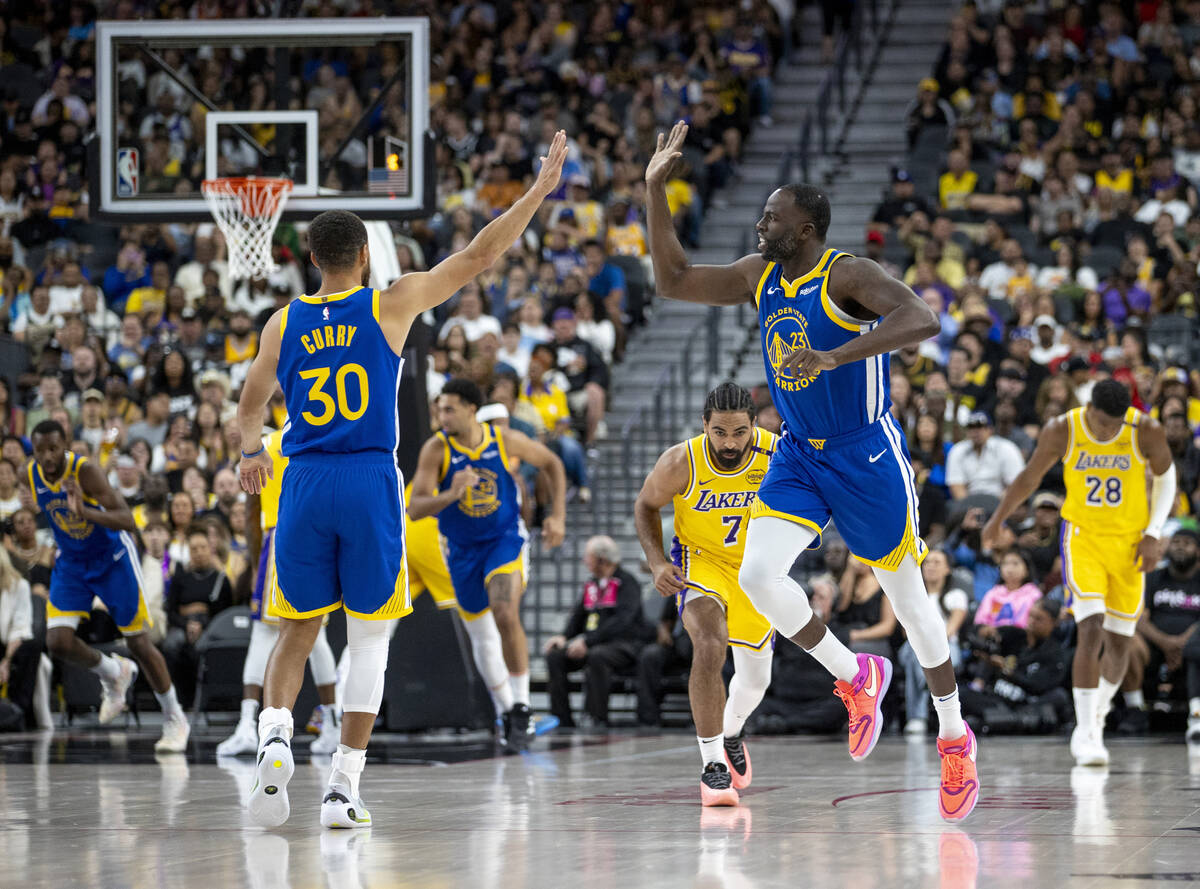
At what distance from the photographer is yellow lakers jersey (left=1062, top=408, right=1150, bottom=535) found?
965 cm

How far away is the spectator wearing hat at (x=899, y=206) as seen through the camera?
17609 mm

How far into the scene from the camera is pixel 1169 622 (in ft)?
39.9

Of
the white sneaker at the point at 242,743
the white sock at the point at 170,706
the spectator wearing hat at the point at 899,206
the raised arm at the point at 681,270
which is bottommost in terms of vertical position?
the white sneaker at the point at 242,743

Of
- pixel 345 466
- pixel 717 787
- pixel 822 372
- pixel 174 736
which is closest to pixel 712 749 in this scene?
pixel 717 787

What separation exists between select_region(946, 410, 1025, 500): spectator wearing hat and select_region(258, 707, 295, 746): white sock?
27.9 ft

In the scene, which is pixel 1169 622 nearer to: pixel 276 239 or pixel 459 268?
pixel 459 268

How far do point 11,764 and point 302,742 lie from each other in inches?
91.8

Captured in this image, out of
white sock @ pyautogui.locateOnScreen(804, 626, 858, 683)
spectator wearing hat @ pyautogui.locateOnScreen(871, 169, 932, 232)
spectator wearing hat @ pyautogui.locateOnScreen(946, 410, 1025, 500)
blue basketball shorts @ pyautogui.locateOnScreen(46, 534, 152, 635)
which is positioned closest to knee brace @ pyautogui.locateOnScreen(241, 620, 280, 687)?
blue basketball shorts @ pyautogui.locateOnScreen(46, 534, 152, 635)

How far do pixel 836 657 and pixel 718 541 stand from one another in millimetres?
1094

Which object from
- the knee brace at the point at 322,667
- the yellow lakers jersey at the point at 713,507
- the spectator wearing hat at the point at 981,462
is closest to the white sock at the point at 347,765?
the yellow lakers jersey at the point at 713,507

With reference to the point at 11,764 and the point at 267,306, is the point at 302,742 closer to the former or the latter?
the point at 11,764

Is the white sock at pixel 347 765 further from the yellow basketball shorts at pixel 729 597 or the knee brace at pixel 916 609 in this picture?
the knee brace at pixel 916 609

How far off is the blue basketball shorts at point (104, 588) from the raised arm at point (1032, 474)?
5.42m

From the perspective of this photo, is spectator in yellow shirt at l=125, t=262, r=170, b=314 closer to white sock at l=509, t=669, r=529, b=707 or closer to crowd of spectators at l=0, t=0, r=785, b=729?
crowd of spectators at l=0, t=0, r=785, b=729
